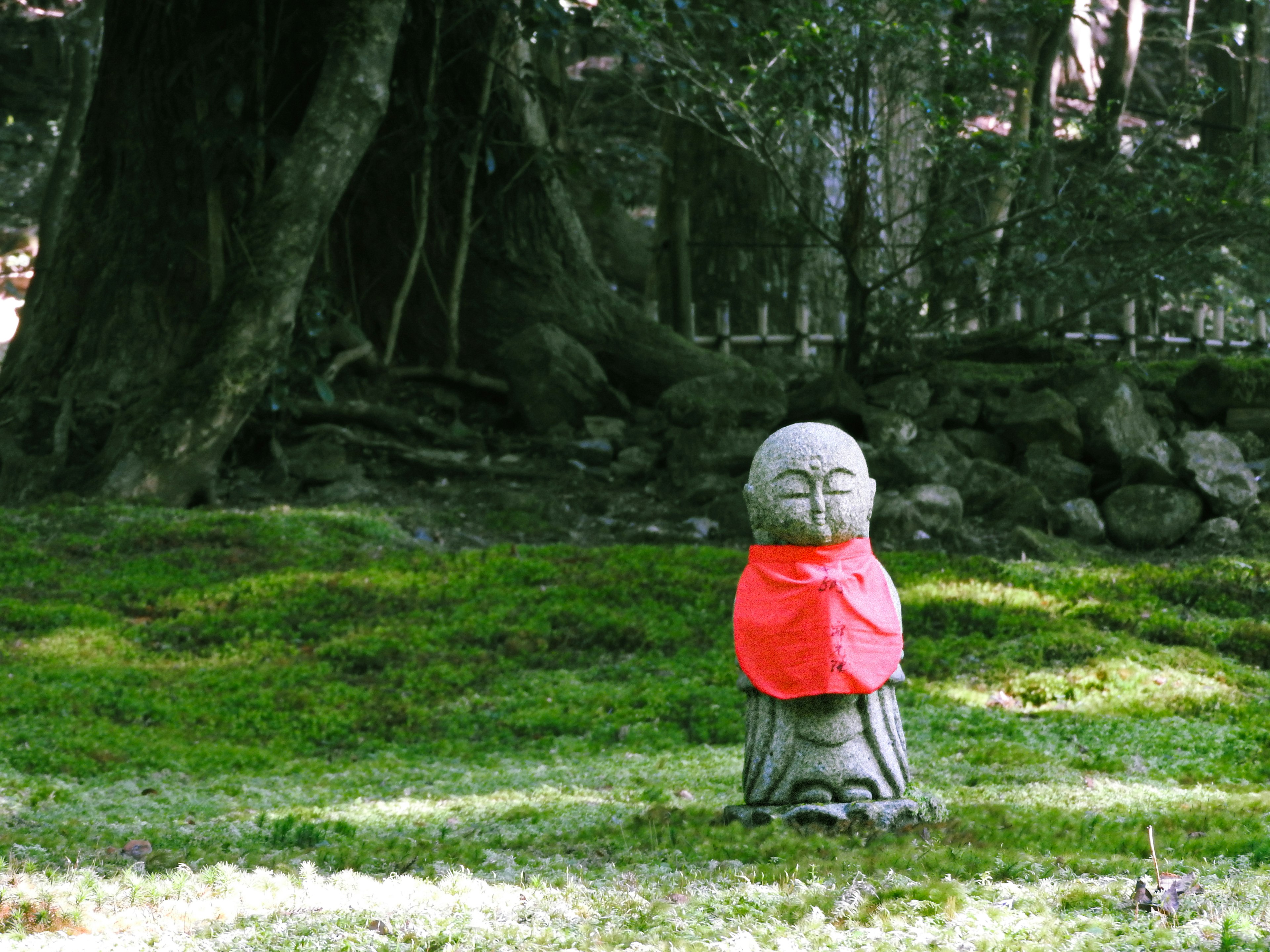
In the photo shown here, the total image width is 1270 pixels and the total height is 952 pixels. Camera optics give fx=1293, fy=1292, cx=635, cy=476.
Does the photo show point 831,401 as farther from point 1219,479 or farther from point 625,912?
point 625,912

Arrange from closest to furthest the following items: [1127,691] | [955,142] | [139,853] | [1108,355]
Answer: [139,853]
[1127,691]
[955,142]
[1108,355]

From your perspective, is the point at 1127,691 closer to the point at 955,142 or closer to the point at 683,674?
the point at 683,674

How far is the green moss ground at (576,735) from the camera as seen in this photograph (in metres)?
3.38

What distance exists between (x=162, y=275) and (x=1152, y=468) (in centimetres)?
860

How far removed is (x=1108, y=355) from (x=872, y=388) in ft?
10.7

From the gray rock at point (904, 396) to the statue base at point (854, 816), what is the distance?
7.29 meters

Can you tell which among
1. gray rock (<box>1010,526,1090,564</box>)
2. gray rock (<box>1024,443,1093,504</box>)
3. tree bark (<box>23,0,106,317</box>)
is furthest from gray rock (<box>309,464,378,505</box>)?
gray rock (<box>1024,443,1093,504</box>)

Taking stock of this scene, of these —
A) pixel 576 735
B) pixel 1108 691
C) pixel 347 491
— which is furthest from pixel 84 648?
pixel 1108 691

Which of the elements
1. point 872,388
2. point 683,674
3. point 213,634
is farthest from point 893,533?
point 213,634

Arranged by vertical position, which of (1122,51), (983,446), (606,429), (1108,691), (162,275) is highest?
(1122,51)

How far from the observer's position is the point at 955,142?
1073cm

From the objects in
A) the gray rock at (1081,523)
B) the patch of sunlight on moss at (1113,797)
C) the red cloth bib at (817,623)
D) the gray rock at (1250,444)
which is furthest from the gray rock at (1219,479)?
the red cloth bib at (817,623)

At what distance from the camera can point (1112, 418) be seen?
10.7 m

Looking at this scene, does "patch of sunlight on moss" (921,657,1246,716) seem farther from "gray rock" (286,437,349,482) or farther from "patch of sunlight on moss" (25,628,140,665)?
"gray rock" (286,437,349,482)
